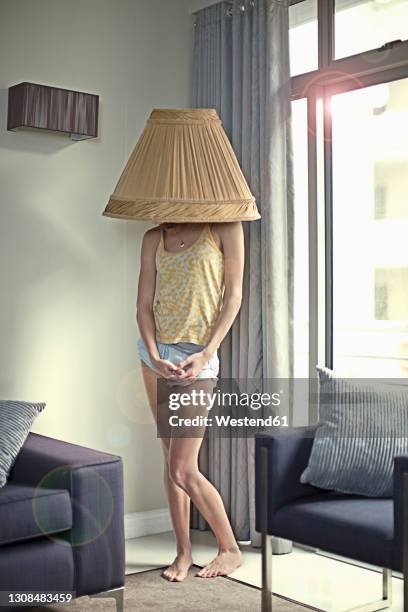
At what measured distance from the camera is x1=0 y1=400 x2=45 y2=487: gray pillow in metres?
3.13

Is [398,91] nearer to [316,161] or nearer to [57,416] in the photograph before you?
[316,161]

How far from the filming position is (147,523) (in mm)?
4348

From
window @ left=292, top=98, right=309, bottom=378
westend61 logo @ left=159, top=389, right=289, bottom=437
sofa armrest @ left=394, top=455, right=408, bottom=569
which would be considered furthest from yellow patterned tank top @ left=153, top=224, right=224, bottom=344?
sofa armrest @ left=394, top=455, right=408, bottom=569

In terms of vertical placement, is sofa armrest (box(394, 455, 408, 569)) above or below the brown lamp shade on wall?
below

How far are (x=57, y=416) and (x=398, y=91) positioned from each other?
84.0 inches

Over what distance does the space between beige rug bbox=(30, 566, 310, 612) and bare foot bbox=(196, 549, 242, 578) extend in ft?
0.13

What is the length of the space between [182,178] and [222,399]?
1164 millimetres

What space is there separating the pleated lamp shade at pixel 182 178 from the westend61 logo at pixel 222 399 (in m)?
0.76

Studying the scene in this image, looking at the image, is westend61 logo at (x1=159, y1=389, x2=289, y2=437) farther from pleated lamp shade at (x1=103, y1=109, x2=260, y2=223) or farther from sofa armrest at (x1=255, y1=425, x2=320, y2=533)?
pleated lamp shade at (x1=103, y1=109, x2=260, y2=223)

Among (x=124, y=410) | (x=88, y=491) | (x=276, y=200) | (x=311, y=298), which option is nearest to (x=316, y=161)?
(x=276, y=200)

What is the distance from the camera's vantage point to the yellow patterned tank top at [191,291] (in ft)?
12.4

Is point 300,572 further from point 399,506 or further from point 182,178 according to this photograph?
point 182,178

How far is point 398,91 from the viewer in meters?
3.79

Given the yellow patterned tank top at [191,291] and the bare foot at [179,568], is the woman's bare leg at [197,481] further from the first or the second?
the yellow patterned tank top at [191,291]
